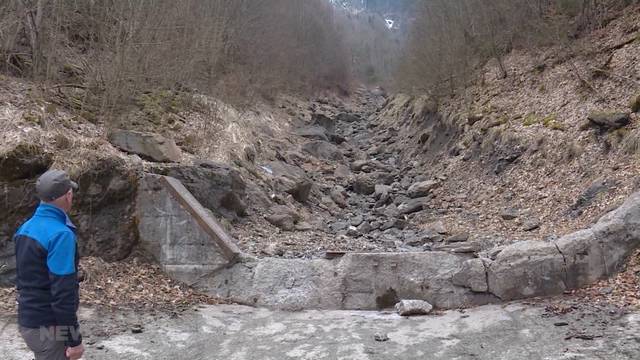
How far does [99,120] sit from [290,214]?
4.12 m

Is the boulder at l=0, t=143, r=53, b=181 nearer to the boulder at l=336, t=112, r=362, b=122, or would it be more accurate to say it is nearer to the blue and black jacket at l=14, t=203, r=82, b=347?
the blue and black jacket at l=14, t=203, r=82, b=347

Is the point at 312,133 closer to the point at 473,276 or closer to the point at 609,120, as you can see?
the point at 609,120

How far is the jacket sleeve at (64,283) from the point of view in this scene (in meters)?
3.55

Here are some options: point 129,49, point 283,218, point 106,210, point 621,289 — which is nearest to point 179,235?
point 106,210

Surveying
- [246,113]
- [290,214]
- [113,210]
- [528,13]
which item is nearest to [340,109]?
[246,113]

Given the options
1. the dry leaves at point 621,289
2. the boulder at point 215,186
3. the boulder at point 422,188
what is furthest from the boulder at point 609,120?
the boulder at point 215,186

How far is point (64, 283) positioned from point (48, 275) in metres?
0.14

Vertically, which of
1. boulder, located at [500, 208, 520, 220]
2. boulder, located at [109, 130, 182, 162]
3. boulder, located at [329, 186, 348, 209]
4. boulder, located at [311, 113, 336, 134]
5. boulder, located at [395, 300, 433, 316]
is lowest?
boulder, located at [395, 300, 433, 316]

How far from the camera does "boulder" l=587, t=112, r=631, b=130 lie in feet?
33.4

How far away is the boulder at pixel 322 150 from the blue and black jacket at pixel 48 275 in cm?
1704

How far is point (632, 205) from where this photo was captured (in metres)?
6.73

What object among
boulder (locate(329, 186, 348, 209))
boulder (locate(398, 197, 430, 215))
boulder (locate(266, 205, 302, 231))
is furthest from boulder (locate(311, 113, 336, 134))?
boulder (locate(266, 205, 302, 231))

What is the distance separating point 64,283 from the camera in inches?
140

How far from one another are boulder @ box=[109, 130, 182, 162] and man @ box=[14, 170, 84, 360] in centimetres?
595
